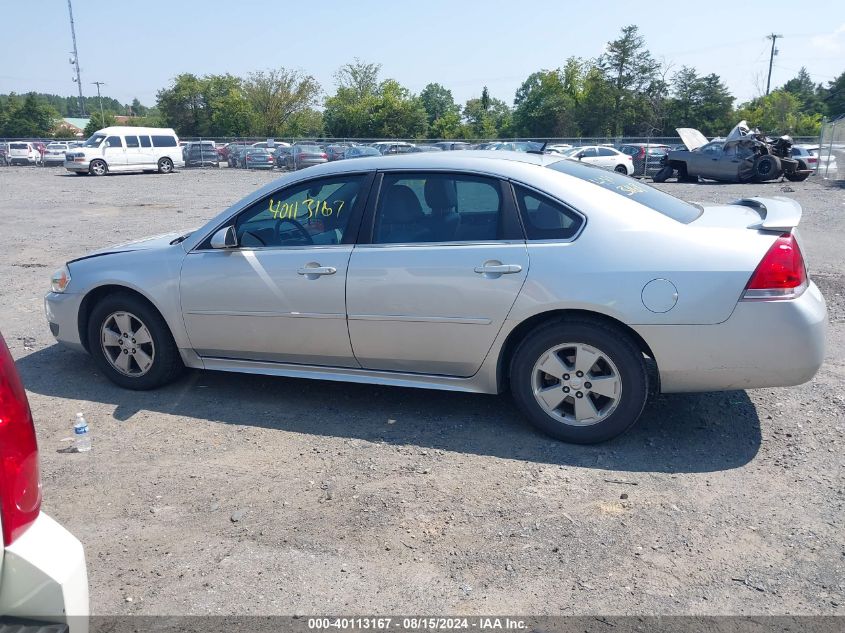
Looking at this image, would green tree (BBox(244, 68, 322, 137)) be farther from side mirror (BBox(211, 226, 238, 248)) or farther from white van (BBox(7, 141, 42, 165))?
side mirror (BBox(211, 226, 238, 248))

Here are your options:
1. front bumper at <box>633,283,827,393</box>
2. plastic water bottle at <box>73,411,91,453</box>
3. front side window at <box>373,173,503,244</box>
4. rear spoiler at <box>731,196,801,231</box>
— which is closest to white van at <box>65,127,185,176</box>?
plastic water bottle at <box>73,411,91,453</box>

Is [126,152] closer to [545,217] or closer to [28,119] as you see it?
[545,217]

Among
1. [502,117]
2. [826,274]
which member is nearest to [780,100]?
[502,117]

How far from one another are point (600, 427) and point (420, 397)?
135cm

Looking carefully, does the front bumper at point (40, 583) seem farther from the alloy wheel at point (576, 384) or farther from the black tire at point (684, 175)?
the black tire at point (684, 175)

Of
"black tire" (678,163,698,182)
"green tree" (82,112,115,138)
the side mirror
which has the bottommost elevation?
"black tire" (678,163,698,182)

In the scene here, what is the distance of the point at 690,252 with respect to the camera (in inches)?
158

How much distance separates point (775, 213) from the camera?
4.42m

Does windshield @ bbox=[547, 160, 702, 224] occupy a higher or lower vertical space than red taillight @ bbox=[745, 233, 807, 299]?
higher

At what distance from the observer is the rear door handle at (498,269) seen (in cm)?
422

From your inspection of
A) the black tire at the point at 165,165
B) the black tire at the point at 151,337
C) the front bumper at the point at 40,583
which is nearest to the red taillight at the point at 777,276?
the front bumper at the point at 40,583

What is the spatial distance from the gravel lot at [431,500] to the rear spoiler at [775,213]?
48.5 inches

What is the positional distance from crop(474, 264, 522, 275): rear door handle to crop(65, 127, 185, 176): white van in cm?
3332

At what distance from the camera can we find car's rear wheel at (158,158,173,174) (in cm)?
3566
